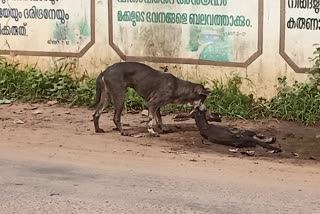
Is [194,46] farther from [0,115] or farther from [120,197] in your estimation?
[120,197]

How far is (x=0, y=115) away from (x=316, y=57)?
4428 mm

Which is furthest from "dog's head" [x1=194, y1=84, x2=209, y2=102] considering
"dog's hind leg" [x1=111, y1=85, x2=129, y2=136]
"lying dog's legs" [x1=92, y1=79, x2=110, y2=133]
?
"lying dog's legs" [x1=92, y1=79, x2=110, y2=133]

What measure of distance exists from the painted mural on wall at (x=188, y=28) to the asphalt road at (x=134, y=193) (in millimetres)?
4018

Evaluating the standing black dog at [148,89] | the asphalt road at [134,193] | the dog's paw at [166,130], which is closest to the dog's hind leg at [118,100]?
the standing black dog at [148,89]

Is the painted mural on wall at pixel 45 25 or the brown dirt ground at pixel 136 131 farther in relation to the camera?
the painted mural on wall at pixel 45 25

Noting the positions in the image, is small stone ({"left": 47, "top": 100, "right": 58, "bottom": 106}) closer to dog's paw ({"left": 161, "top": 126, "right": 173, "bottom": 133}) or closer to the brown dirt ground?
the brown dirt ground

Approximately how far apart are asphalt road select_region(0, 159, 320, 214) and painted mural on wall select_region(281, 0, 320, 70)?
3.84 meters

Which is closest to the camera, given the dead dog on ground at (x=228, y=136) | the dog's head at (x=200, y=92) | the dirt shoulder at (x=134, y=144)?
the dirt shoulder at (x=134, y=144)

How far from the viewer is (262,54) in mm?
11945

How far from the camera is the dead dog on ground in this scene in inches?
389

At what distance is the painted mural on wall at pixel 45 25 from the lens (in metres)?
13.3

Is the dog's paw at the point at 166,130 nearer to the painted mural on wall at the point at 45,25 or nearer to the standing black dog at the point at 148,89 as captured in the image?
the standing black dog at the point at 148,89

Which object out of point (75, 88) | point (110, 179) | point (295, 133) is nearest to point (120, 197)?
point (110, 179)

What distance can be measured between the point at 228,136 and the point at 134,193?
254 cm
